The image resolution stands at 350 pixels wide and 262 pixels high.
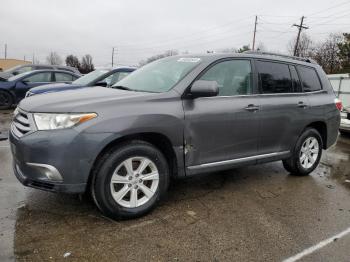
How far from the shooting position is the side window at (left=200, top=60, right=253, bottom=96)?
12.9 feet

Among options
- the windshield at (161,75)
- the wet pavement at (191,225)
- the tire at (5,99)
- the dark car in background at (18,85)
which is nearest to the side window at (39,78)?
the dark car in background at (18,85)

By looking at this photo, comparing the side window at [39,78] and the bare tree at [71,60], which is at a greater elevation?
the bare tree at [71,60]

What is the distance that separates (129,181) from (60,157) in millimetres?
727

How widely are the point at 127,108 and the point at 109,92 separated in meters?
0.54

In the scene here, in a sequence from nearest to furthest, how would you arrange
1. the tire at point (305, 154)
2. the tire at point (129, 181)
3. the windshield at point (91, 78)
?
the tire at point (129, 181) → the tire at point (305, 154) → the windshield at point (91, 78)

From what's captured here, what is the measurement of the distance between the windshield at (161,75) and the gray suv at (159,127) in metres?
0.02

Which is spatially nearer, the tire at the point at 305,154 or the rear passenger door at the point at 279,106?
the rear passenger door at the point at 279,106

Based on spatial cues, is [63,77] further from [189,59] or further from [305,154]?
[305,154]

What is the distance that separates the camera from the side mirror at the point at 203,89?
3490 mm

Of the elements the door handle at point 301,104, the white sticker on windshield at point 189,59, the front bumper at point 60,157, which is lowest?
the front bumper at point 60,157

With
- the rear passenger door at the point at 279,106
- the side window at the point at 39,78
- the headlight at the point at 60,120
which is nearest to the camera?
the headlight at the point at 60,120

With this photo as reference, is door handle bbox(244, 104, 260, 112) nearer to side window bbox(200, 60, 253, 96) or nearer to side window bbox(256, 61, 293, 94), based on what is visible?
side window bbox(200, 60, 253, 96)

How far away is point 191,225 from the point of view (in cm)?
333

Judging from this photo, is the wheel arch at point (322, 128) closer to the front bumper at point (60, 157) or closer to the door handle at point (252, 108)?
the door handle at point (252, 108)
